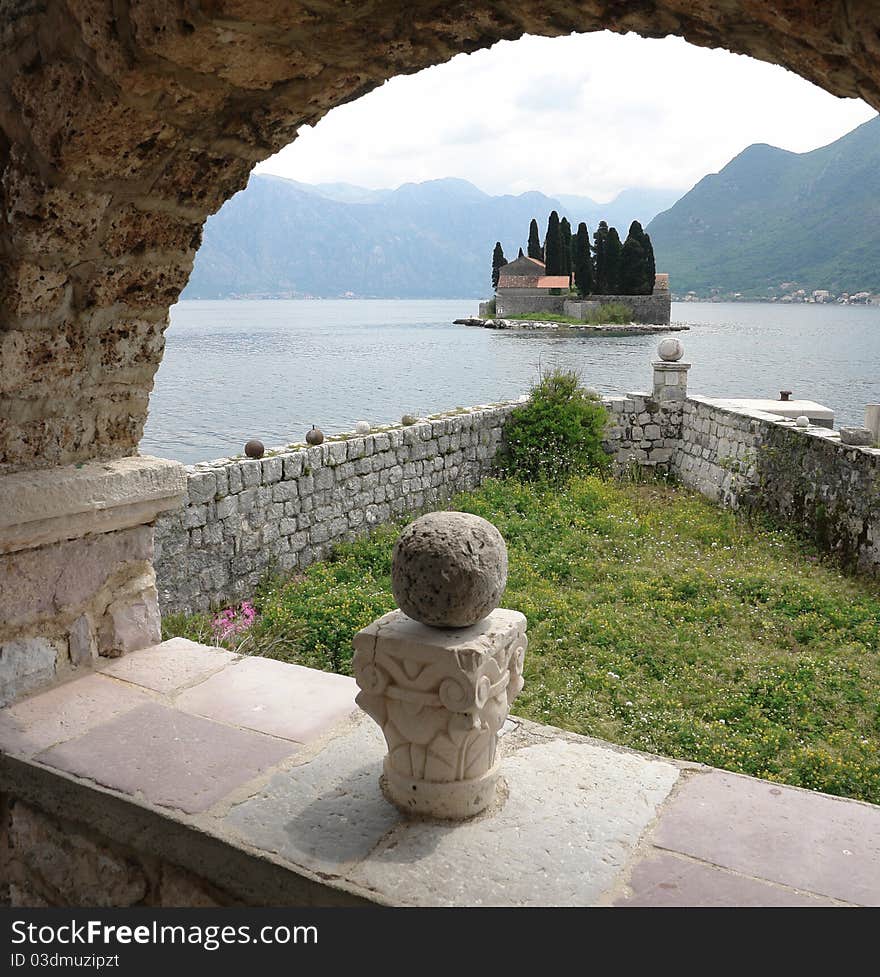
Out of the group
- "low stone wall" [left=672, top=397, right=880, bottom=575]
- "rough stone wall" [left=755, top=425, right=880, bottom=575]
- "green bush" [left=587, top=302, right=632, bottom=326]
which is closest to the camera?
"rough stone wall" [left=755, top=425, right=880, bottom=575]

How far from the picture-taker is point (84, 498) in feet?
10.5

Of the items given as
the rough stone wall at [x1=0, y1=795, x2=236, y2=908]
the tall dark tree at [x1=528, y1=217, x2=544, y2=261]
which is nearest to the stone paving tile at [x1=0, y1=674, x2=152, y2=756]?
the rough stone wall at [x1=0, y1=795, x2=236, y2=908]

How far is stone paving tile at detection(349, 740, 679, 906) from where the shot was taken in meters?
2.11

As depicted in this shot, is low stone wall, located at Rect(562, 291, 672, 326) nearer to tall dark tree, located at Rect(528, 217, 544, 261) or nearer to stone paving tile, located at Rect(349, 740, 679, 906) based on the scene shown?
tall dark tree, located at Rect(528, 217, 544, 261)

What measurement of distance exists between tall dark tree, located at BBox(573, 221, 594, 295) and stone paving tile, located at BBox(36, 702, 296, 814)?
43618mm

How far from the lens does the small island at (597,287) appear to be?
1735 inches

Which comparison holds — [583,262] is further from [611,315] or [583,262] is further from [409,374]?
[409,374]

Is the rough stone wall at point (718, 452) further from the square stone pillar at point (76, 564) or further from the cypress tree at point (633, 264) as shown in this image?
the cypress tree at point (633, 264)

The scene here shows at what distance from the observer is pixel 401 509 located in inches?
394

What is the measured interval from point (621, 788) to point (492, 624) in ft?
2.20

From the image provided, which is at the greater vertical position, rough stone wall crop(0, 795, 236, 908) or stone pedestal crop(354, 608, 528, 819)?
stone pedestal crop(354, 608, 528, 819)

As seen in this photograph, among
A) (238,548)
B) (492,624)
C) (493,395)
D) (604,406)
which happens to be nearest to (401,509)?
(238,548)

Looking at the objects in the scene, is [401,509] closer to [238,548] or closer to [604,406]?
[238,548]

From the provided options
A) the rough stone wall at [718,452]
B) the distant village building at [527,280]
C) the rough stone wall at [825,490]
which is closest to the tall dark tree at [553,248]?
the distant village building at [527,280]
